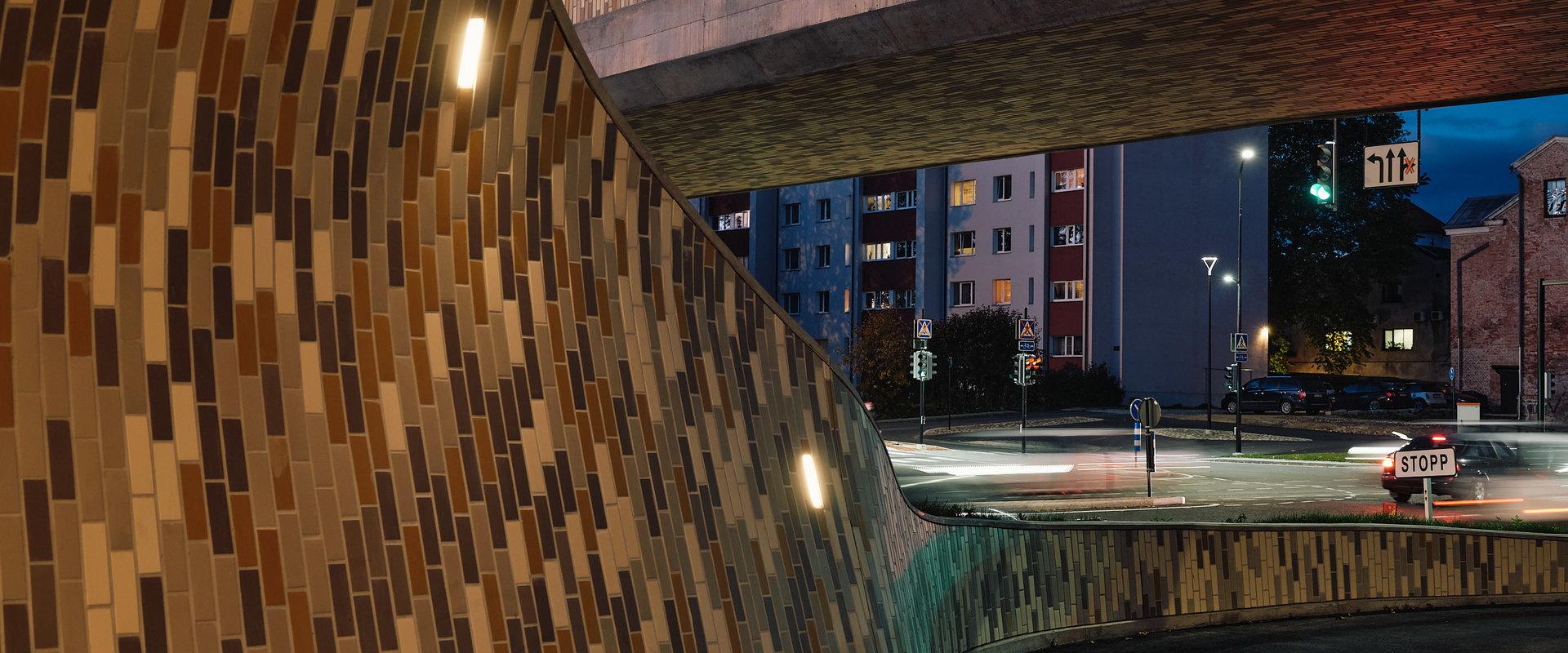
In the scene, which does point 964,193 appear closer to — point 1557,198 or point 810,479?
point 1557,198

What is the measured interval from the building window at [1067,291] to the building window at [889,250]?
8.25 metres

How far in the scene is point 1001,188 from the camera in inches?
2689

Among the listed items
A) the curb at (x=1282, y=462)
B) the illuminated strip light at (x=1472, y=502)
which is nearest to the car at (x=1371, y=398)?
the curb at (x=1282, y=462)

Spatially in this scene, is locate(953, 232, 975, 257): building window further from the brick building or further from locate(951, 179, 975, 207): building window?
the brick building

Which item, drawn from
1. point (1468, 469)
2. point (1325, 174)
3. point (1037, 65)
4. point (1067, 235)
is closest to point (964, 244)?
→ point (1067, 235)

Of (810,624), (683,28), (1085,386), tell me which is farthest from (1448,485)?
(1085,386)

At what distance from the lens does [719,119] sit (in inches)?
650

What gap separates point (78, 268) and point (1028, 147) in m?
14.9

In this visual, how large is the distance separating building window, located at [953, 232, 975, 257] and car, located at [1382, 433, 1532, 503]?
134 ft

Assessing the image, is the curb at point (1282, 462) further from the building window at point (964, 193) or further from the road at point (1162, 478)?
the building window at point (964, 193)

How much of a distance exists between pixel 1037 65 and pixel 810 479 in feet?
21.5

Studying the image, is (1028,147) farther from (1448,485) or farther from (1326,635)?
(1448,485)

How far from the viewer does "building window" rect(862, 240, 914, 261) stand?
72375mm

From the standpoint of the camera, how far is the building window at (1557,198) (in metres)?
66.1
